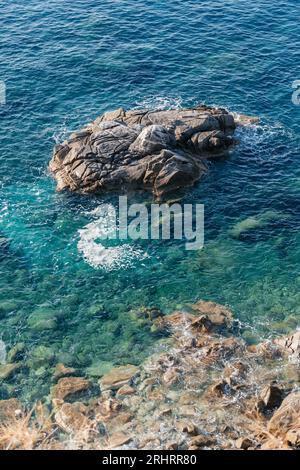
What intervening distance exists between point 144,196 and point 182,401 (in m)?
28.3

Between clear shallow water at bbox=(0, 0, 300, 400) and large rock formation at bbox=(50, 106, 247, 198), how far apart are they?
209 cm

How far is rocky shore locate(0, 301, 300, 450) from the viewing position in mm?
42250

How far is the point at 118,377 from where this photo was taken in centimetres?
4856

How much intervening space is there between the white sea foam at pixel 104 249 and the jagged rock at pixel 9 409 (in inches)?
701

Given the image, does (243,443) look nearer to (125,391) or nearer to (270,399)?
(270,399)

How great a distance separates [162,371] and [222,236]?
761 inches

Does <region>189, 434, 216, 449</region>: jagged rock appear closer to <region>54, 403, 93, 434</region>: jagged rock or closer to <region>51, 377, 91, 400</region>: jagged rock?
<region>54, 403, 93, 434</region>: jagged rock

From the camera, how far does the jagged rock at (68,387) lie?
4719cm

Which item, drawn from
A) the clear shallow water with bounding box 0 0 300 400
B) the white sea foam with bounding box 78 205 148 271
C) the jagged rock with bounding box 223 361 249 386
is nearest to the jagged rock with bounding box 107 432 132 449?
the clear shallow water with bounding box 0 0 300 400

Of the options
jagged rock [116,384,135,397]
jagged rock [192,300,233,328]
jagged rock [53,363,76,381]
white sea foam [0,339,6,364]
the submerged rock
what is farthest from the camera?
the submerged rock

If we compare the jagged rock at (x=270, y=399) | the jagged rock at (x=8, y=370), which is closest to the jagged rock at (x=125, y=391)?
the jagged rock at (x=8, y=370)

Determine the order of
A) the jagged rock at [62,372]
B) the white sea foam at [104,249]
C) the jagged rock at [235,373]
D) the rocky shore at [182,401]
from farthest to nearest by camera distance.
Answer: the white sea foam at [104,249], the jagged rock at [62,372], the jagged rock at [235,373], the rocky shore at [182,401]

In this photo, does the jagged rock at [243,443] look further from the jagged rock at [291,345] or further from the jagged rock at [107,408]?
the jagged rock at [291,345]
